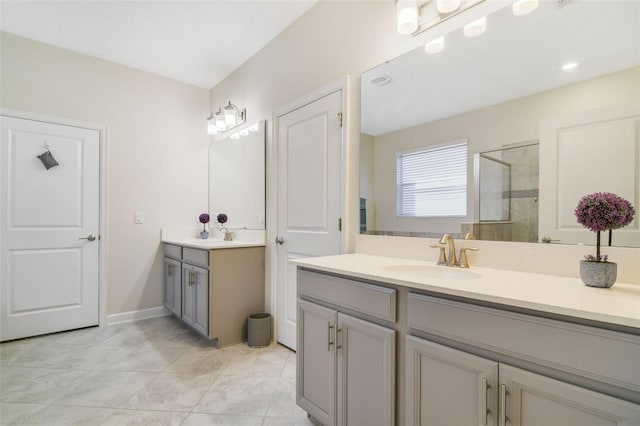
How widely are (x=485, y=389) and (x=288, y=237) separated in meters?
1.80

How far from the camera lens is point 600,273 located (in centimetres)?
97

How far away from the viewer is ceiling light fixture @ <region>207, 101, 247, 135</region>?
3.13 metres

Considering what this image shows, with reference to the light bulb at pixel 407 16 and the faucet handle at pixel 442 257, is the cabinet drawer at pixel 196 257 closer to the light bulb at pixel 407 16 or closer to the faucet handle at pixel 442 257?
the faucet handle at pixel 442 257

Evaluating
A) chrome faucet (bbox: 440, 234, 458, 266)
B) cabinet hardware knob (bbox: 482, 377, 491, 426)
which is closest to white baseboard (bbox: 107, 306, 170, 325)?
chrome faucet (bbox: 440, 234, 458, 266)

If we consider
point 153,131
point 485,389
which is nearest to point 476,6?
point 485,389

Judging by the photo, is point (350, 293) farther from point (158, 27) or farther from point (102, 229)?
point (102, 229)

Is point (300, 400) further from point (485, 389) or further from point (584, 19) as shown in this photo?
point (584, 19)

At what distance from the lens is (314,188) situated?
7.39 ft

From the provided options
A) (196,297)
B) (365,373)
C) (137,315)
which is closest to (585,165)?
(365,373)

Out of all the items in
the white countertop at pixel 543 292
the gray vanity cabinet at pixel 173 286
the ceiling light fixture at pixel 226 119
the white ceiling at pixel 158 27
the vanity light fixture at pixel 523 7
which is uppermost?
the white ceiling at pixel 158 27

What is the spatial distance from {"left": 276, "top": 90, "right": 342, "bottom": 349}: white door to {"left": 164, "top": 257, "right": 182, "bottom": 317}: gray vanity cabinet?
41.7 inches

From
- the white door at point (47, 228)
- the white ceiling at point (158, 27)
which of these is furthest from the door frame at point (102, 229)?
the white ceiling at point (158, 27)

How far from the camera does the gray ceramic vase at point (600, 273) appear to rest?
958 mm

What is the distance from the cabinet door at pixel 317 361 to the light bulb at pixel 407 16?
1515 mm
